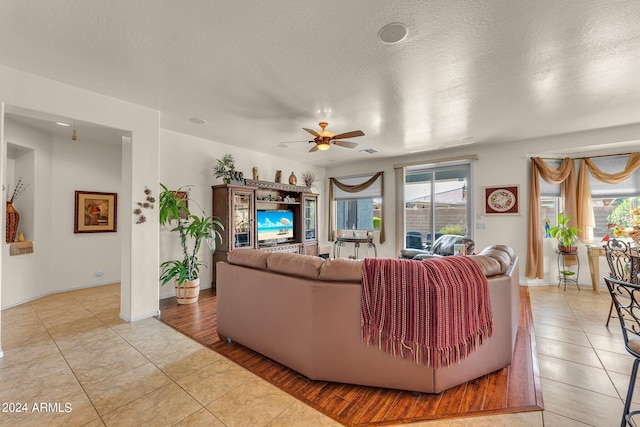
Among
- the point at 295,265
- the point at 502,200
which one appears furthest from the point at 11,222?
the point at 502,200

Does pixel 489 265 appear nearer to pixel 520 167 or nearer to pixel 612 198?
pixel 520 167

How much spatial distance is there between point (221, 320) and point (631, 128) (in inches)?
252

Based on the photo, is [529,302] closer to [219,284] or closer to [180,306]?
[219,284]

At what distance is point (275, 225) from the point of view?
5672 mm

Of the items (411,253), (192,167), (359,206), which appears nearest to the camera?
(192,167)

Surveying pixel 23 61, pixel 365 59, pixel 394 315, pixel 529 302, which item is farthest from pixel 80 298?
pixel 529 302

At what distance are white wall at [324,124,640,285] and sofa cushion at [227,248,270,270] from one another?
15.2 ft

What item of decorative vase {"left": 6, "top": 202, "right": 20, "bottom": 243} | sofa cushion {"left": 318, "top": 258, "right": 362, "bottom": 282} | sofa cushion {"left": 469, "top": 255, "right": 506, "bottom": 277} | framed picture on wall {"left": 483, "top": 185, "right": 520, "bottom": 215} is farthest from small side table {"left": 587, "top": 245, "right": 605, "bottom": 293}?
decorative vase {"left": 6, "top": 202, "right": 20, "bottom": 243}

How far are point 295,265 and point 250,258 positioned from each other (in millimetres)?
568

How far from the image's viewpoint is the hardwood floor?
66.8 inches

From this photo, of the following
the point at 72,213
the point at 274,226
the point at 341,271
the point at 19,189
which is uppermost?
the point at 19,189

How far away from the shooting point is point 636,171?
4309mm

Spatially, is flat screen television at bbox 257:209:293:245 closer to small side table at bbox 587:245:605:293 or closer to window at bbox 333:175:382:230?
window at bbox 333:175:382:230

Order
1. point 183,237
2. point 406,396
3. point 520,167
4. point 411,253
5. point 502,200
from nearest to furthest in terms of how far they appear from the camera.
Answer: point 406,396 → point 183,237 → point 520,167 → point 502,200 → point 411,253
